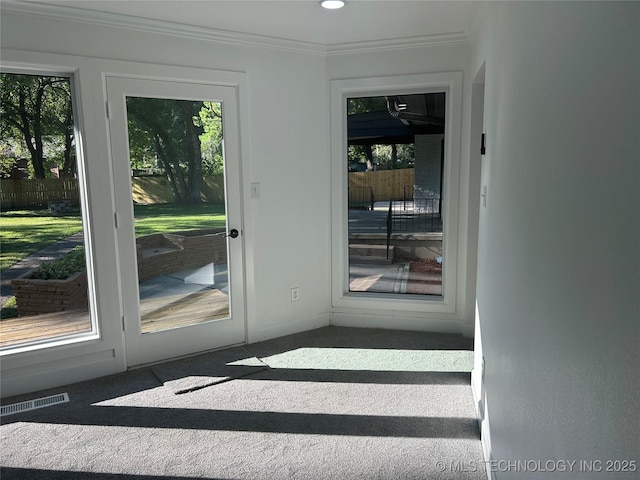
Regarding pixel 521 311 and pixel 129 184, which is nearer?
pixel 521 311

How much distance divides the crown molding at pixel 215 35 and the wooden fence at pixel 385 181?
3.34 ft

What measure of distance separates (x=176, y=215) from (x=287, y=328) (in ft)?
4.50

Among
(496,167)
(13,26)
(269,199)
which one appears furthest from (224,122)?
(496,167)

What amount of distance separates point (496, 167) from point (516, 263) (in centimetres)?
67

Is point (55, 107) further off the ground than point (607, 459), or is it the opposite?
point (55, 107)

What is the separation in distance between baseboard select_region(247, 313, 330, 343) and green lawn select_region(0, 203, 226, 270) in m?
1.09

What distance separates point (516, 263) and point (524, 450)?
0.62 m

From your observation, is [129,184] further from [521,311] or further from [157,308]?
[521,311]

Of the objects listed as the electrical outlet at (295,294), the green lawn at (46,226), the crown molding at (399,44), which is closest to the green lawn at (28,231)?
the green lawn at (46,226)

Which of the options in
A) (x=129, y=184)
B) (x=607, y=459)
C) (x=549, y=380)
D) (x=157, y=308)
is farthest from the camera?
(x=157, y=308)

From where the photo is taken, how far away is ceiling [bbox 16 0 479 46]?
2.91 meters

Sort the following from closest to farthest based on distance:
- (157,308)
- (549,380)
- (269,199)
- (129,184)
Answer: (549,380)
(129,184)
(157,308)
(269,199)

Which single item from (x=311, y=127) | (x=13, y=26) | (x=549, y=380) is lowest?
(x=549, y=380)

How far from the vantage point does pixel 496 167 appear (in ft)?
7.25
